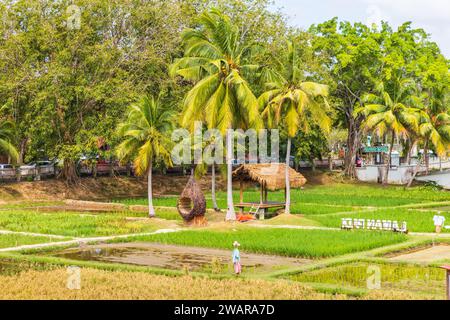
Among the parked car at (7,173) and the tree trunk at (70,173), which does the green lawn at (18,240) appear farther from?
the tree trunk at (70,173)

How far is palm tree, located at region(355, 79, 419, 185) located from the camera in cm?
5291

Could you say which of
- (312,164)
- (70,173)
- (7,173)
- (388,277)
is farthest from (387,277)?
(312,164)

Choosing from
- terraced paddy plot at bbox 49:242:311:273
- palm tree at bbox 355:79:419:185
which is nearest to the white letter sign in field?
terraced paddy plot at bbox 49:242:311:273

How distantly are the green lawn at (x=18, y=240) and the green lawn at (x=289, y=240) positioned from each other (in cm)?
363

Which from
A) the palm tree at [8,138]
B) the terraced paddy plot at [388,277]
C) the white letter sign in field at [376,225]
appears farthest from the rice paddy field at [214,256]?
the palm tree at [8,138]

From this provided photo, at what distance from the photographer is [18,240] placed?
27234mm

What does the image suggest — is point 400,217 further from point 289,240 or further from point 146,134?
point 146,134

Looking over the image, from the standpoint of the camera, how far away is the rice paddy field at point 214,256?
17.4 metres

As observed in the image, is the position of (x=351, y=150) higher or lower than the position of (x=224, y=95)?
lower

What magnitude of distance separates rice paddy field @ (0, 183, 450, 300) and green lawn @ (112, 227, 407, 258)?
0.13ft

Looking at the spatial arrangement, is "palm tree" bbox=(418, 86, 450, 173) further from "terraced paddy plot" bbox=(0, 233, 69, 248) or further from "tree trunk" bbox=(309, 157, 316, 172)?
"terraced paddy plot" bbox=(0, 233, 69, 248)

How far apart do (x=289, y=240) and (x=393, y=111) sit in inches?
1211

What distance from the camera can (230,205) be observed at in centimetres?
3334

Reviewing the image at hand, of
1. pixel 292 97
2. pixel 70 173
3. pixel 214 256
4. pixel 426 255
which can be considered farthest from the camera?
pixel 70 173
